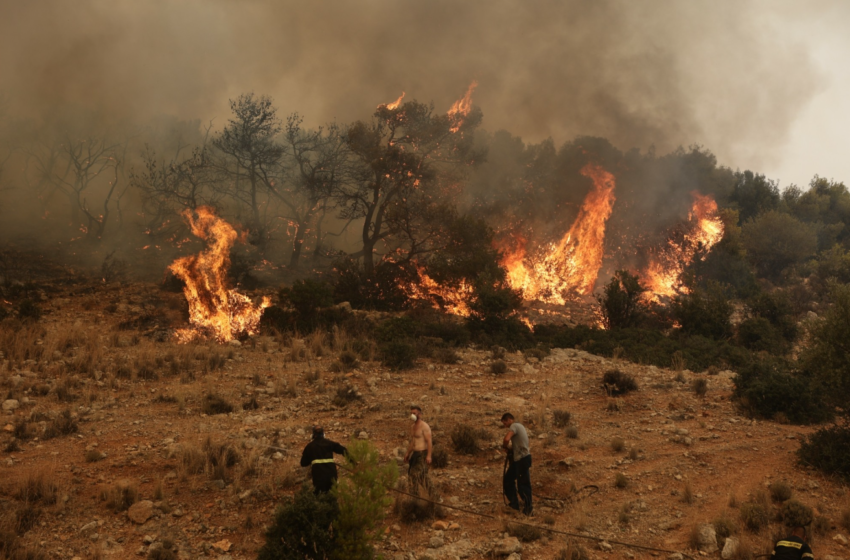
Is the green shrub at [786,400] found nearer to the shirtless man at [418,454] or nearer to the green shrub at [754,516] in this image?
the green shrub at [754,516]

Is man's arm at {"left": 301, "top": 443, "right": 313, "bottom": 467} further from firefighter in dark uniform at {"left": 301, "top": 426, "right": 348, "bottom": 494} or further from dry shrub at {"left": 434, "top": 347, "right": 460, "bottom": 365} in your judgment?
dry shrub at {"left": 434, "top": 347, "right": 460, "bottom": 365}

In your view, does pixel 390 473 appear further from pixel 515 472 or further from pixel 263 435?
pixel 263 435

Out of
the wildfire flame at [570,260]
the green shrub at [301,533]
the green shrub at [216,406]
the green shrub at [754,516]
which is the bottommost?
the green shrub at [754,516]

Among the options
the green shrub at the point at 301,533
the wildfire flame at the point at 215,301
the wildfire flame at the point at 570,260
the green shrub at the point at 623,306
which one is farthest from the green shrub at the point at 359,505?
the wildfire flame at the point at 570,260

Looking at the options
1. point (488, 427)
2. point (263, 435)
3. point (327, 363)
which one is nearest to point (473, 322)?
point (327, 363)

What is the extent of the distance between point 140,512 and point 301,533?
3.31 meters

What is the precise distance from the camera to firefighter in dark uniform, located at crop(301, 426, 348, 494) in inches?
306

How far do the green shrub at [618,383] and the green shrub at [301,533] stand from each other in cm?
1008

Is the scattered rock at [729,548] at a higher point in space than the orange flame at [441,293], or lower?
lower

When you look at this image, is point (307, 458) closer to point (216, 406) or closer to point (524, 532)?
point (524, 532)

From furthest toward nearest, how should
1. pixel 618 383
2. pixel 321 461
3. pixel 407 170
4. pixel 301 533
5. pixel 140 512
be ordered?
1. pixel 407 170
2. pixel 618 383
3. pixel 140 512
4. pixel 321 461
5. pixel 301 533

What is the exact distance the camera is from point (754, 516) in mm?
8320

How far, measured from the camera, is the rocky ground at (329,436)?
26.4 ft

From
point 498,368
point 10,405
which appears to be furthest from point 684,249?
point 10,405
